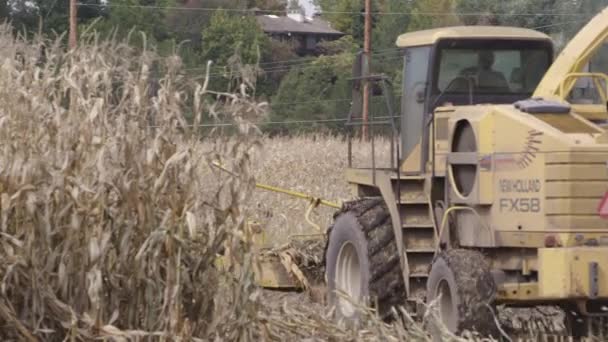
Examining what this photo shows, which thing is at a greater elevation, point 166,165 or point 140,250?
point 166,165

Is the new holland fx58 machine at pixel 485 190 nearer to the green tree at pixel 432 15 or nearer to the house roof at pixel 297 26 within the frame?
the green tree at pixel 432 15

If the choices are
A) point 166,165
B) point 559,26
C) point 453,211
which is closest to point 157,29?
Answer: point 559,26

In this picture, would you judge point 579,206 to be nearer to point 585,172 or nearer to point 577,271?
point 585,172

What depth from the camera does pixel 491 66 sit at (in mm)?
10617

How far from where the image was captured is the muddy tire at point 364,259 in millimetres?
10203

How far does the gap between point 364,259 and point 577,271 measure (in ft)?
8.36

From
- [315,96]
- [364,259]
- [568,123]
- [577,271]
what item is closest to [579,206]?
[577,271]

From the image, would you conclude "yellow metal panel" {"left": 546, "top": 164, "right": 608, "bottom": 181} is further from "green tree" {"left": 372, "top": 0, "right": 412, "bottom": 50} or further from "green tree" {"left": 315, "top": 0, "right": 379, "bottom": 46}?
"green tree" {"left": 315, "top": 0, "right": 379, "bottom": 46}

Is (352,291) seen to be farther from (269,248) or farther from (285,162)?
(285,162)

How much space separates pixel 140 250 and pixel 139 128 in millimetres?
669

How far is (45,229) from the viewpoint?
6.72m

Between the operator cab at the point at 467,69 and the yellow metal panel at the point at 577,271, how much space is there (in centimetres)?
247

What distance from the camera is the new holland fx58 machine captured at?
8.35 m

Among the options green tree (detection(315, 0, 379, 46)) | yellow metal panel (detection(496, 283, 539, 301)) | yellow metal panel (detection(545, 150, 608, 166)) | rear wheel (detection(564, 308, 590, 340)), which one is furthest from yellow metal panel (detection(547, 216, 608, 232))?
green tree (detection(315, 0, 379, 46))
